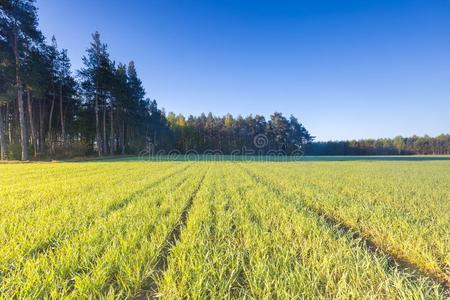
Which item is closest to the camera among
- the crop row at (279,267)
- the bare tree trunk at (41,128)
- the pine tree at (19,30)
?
the crop row at (279,267)

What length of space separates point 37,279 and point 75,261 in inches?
12.6

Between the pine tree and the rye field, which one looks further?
the pine tree

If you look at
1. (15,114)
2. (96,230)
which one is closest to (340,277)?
(96,230)

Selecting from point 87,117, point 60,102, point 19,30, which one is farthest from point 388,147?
point 19,30

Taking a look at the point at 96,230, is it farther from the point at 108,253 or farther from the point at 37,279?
the point at 37,279

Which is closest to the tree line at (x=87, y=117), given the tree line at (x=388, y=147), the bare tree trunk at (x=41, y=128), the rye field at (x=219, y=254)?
the bare tree trunk at (x=41, y=128)

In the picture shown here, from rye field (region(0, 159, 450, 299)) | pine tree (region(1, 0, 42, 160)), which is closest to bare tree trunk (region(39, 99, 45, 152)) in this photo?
pine tree (region(1, 0, 42, 160))

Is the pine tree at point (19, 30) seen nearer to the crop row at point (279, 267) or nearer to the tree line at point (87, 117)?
the tree line at point (87, 117)

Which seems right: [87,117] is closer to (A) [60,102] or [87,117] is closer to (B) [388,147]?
(A) [60,102]

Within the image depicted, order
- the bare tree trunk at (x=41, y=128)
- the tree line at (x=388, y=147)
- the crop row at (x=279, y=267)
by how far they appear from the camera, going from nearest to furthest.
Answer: the crop row at (x=279, y=267), the bare tree trunk at (x=41, y=128), the tree line at (x=388, y=147)

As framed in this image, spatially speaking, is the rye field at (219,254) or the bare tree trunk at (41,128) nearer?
the rye field at (219,254)

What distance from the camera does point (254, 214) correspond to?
3.78 meters

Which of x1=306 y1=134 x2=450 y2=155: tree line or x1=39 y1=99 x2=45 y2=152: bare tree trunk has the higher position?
x1=39 y1=99 x2=45 y2=152: bare tree trunk

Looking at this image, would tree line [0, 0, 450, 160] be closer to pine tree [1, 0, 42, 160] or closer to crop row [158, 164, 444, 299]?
pine tree [1, 0, 42, 160]
